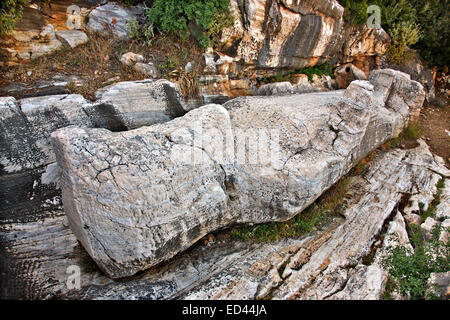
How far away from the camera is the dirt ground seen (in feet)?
28.6

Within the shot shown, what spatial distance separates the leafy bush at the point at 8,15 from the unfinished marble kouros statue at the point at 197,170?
3.04 metres

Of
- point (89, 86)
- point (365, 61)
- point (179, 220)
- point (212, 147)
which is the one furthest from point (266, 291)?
point (365, 61)

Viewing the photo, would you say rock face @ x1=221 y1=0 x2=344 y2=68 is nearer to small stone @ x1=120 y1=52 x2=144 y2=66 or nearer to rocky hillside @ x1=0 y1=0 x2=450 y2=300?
rocky hillside @ x1=0 y1=0 x2=450 y2=300

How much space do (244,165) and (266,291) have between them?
2.27m

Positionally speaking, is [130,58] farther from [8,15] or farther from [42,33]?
[8,15]

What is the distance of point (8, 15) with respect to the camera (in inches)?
213

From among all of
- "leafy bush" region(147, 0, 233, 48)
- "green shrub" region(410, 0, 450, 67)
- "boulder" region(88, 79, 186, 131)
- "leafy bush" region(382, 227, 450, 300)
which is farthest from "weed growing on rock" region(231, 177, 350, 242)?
"green shrub" region(410, 0, 450, 67)

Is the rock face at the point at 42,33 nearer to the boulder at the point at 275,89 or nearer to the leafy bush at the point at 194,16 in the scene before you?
the leafy bush at the point at 194,16

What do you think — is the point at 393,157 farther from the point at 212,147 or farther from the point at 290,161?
the point at 212,147

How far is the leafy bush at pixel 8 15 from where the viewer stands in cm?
530

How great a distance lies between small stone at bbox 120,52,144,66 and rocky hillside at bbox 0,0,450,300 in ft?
0.14

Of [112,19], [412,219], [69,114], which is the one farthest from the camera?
[112,19]

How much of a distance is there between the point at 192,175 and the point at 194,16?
4.57m

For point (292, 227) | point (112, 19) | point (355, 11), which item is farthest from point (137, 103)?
point (355, 11)
